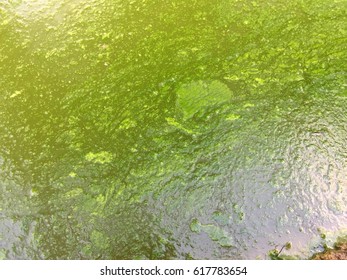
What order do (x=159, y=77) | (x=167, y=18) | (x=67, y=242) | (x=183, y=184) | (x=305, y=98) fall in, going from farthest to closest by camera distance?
(x=167, y=18), (x=159, y=77), (x=305, y=98), (x=183, y=184), (x=67, y=242)

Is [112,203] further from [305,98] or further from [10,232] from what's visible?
[305,98]

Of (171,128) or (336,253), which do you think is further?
(171,128)

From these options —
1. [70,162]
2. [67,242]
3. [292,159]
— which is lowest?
[292,159]

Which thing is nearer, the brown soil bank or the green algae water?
the brown soil bank

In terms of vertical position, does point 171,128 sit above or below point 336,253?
above

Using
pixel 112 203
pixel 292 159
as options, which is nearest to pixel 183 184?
pixel 112 203
